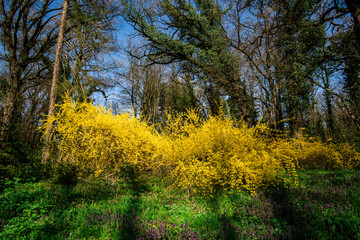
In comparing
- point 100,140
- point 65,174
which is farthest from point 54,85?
point 65,174

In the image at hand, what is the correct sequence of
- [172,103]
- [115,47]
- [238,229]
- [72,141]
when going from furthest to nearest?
[172,103] < [115,47] < [72,141] < [238,229]

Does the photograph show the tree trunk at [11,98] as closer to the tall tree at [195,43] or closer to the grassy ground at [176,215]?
the grassy ground at [176,215]

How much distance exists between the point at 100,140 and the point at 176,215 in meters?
3.27

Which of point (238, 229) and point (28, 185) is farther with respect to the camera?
point (28, 185)

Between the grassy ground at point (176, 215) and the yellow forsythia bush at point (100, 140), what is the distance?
1224 mm

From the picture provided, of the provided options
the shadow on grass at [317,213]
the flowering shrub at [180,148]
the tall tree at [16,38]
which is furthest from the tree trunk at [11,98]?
the shadow on grass at [317,213]

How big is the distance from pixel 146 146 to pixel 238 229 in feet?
12.2

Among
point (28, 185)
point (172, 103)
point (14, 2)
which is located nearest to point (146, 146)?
point (28, 185)

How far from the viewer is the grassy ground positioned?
239 centimetres

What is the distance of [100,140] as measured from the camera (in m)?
5.12

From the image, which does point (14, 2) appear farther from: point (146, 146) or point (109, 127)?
point (146, 146)

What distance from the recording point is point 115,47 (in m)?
9.16

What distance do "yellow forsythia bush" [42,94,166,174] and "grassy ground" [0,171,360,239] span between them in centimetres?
122

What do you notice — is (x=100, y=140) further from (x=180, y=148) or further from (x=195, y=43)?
(x=195, y=43)
